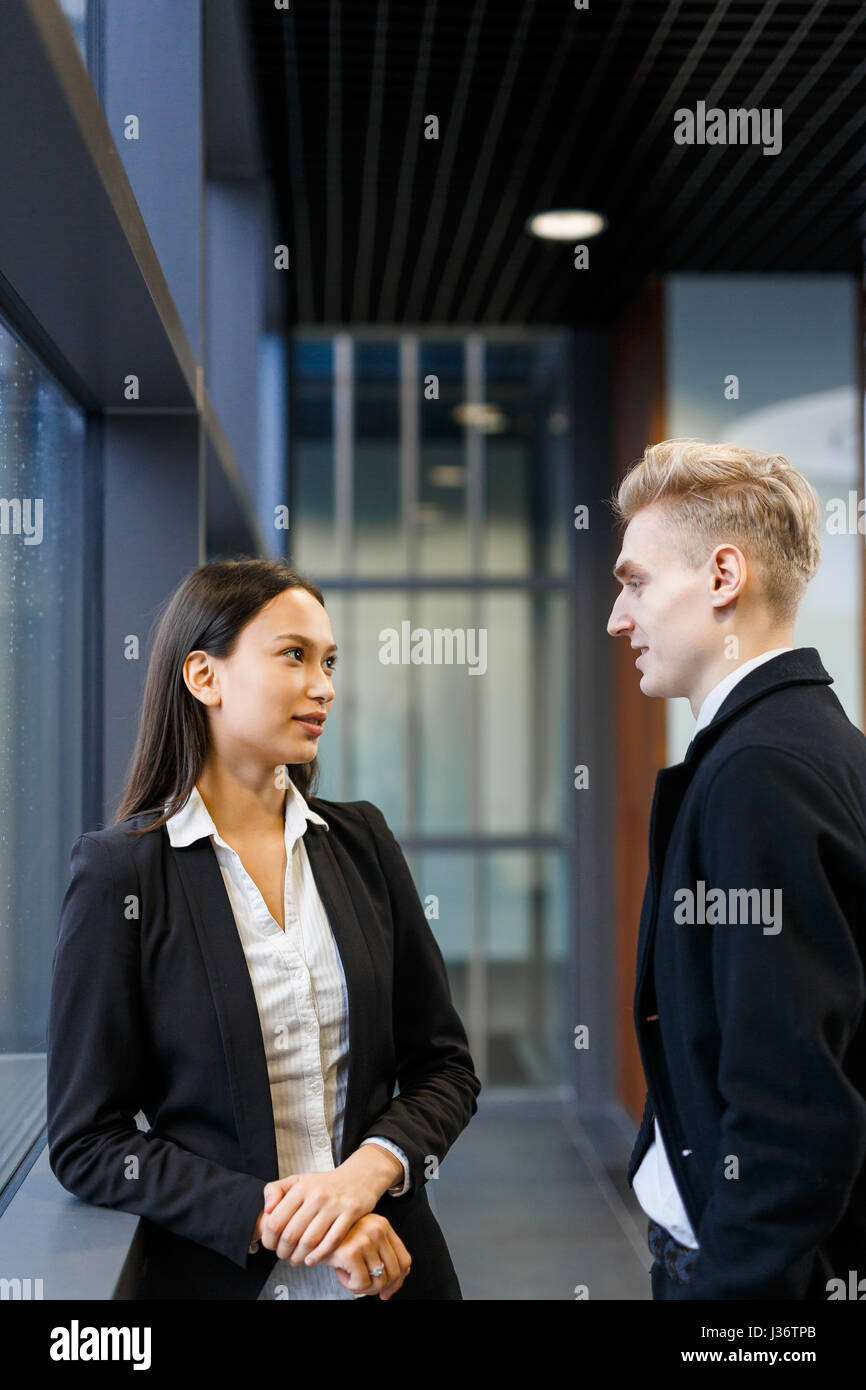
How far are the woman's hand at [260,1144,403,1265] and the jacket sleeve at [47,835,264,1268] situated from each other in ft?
0.08

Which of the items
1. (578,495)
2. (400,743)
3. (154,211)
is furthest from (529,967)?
(154,211)

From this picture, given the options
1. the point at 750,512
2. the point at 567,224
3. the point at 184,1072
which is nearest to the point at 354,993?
the point at 184,1072

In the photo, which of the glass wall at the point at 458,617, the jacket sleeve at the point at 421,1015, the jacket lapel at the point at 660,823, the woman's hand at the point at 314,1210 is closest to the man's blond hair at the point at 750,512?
the jacket lapel at the point at 660,823

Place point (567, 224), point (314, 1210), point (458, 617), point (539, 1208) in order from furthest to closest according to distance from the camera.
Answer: point (458, 617)
point (539, 1208)
point (567, 224)
point (314, 1210)

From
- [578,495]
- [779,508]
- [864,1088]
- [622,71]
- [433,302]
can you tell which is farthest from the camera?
[578,495]

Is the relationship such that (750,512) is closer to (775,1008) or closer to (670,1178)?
(775,1008)

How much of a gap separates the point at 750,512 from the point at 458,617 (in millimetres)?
4589

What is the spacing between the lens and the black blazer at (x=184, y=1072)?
4.64 feet

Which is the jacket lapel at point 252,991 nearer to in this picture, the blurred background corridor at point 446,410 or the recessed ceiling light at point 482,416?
the blurred background corridor at point 446,410

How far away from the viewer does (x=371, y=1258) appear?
146cm

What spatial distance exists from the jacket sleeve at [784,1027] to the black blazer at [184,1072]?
18.2 inches

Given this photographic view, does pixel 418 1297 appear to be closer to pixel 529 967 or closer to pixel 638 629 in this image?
pixel 638 629

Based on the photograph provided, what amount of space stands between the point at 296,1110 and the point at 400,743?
4.52 m
